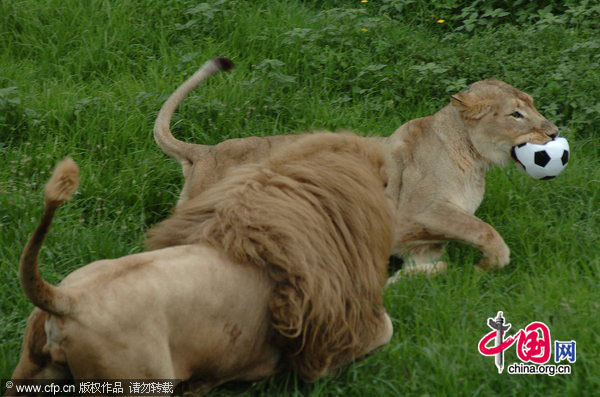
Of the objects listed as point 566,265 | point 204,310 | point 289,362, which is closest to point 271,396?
point 289,362

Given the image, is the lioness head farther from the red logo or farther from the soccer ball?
the red logo

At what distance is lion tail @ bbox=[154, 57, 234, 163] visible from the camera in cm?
471

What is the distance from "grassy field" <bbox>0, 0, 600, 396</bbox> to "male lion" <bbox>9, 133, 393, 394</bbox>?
0.94 ft

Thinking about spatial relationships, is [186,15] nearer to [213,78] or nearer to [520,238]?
[213,78]

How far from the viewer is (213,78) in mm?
5715

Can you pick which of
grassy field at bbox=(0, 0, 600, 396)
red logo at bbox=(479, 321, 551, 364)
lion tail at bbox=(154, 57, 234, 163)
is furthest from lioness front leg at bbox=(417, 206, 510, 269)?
lion tail at bbox=(154, 57, 234, 163)

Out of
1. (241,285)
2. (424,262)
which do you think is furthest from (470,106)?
(241,285)

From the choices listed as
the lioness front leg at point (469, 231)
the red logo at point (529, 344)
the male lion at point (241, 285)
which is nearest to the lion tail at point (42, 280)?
the male lion at point (241, 285)

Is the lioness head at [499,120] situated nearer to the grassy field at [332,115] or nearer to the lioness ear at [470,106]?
the lioness ear at [470,106]

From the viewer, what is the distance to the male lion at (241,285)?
2.52m

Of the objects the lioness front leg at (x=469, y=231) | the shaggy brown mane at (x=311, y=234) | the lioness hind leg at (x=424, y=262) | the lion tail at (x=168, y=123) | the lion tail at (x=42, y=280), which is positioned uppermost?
the lion tail at (x=42, y=280)

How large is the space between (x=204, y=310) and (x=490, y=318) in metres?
1.46

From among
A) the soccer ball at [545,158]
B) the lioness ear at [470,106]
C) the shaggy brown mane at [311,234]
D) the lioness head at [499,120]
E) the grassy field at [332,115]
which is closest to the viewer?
the shaggy brown mane at [311,234]

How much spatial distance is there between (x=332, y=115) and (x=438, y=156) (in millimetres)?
1027
